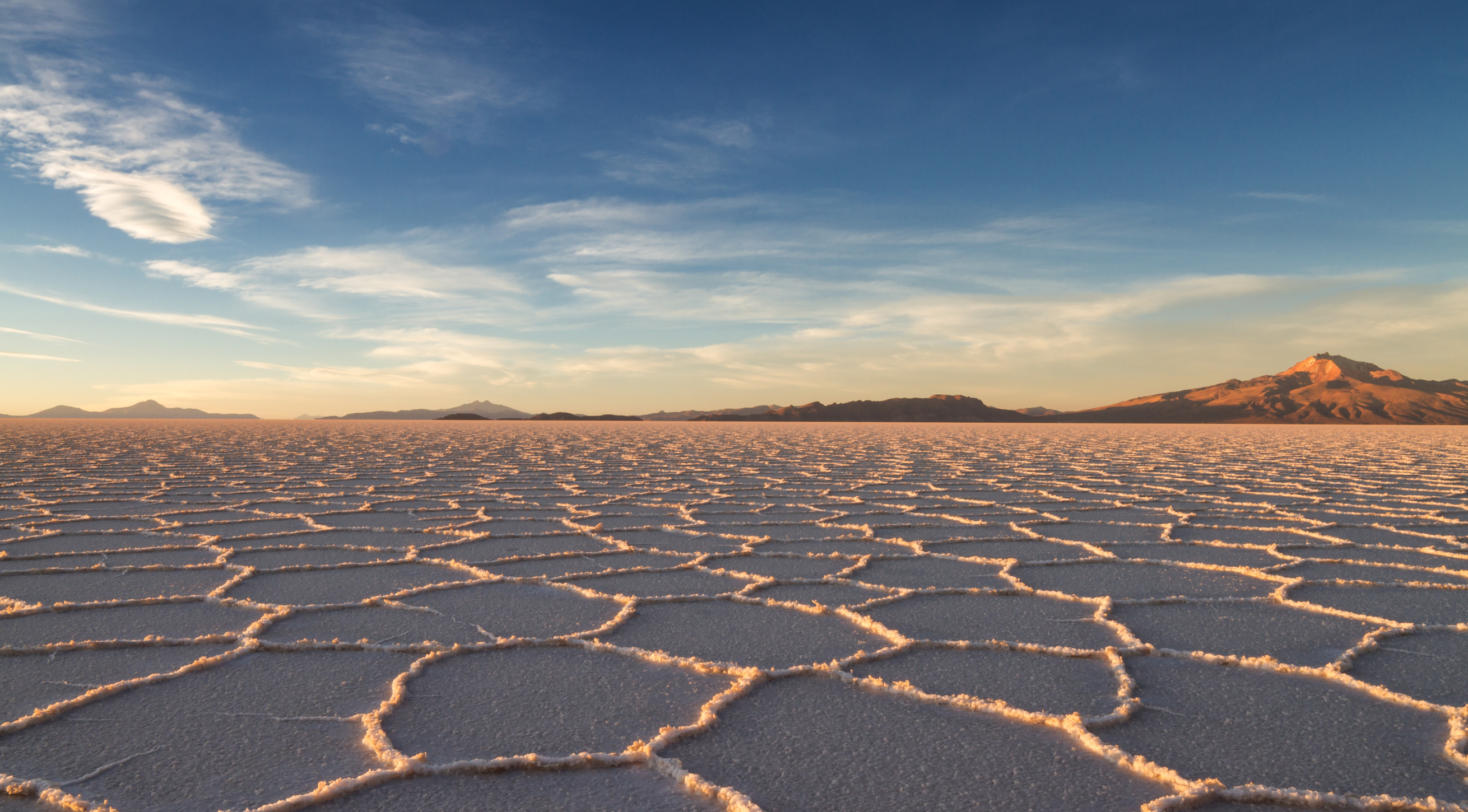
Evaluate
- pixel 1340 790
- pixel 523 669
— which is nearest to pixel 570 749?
pixel 523 669

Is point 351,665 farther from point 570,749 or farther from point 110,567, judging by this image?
point 110,567

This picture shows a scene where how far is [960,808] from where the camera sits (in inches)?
36.9

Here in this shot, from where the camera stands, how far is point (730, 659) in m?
1.49

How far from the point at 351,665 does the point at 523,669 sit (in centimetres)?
30

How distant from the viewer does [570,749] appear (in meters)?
1.10

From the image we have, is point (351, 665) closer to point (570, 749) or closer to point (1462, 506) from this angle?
point (570, 749)

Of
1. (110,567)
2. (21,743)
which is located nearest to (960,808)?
(21,743)

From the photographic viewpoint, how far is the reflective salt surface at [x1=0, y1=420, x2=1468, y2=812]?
101 centimetres

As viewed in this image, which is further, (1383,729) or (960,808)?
(1383,729)

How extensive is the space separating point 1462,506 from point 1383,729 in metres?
3.47

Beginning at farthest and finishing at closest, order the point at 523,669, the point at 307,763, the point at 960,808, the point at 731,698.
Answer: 1. the point at 523,669
2. the point at 731,698
3. the point at 307,763
4. the point at 960,808

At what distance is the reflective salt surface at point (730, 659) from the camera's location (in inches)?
39.6

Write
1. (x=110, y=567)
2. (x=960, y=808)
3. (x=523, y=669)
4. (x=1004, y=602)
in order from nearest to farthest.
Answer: (x=960, y=808)
(x=523, y=669)
(x=1004, y=602)
(x=110, y=567)

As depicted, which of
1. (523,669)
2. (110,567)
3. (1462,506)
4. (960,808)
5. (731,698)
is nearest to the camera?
(960,808)
